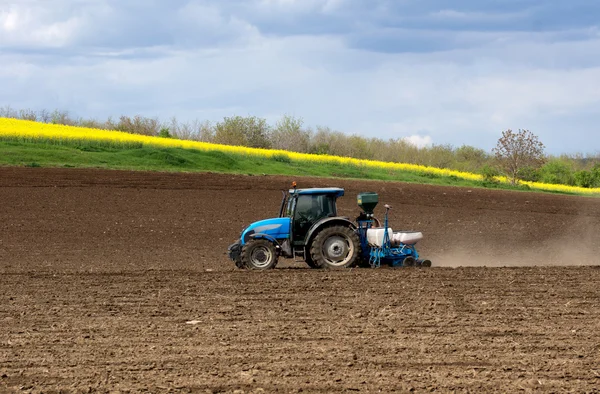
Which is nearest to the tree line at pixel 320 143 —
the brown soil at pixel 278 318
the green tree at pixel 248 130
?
the green tree at pixel 248 130

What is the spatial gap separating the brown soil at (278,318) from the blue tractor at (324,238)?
0.54 m

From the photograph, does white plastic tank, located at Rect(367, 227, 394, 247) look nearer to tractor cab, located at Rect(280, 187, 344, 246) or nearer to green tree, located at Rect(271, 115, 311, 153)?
tractor cab, located at Rect(280, 187, 344, 246)

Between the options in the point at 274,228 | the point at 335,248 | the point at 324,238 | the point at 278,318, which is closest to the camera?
the point at 278,318

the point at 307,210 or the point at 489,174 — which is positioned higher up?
the point at 489,174

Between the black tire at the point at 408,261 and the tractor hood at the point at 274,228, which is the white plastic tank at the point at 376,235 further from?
the tractor hood at the point at 274,228

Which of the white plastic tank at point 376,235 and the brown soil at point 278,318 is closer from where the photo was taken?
the brown soil at point 278,318

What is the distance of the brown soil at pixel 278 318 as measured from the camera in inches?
343

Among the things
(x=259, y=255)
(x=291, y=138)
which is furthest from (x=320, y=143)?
(x=259, y=255)

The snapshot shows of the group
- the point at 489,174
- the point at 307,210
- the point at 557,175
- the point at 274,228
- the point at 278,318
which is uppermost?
the point at 557,175

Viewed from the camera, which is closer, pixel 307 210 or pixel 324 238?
pixel 324 238

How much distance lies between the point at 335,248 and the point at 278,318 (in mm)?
5155

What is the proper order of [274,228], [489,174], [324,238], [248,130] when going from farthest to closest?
[248,130] < [489,174] < [274,228] < [324,238]

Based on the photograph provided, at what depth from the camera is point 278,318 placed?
1199 cm

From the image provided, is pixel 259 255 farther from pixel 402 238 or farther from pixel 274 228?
pixel 402 238
